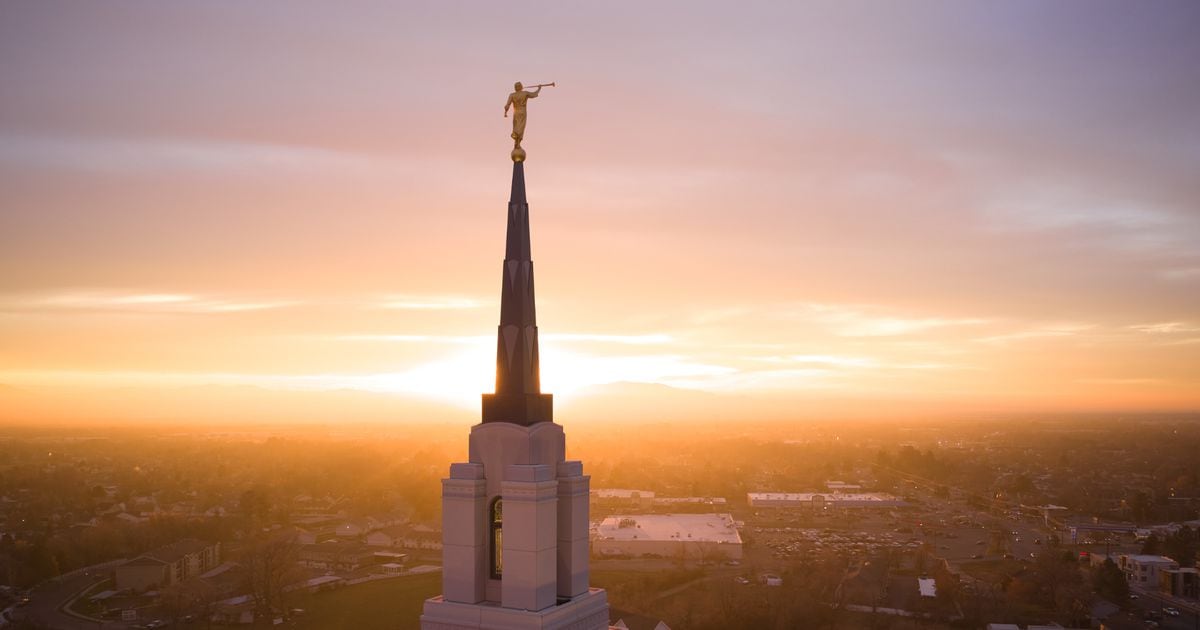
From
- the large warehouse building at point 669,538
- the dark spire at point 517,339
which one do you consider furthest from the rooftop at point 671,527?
the dark spire at point 517,339

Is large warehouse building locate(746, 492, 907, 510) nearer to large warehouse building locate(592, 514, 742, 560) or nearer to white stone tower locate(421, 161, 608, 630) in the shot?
large warehouse building locate(592, 514, 742, 560)

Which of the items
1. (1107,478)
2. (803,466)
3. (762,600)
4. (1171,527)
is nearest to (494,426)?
(762,600)

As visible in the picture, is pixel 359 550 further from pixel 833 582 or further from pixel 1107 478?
pixel 1107 478

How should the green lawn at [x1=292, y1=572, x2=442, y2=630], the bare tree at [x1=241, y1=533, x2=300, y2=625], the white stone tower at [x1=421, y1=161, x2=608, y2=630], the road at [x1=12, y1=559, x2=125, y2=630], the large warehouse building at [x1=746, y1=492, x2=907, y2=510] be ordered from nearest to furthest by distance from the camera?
the white stone tower at [x1=421, y1=161, x2=608, y2=630], the road at [x1=12, y1=559, x2=125, y2=630], the green lawn at [x1=292, y1=572, x2=442, y2=630], the bare tree at [x1=241, y1=533, x2=300, y2=625], the large warehouse building at [x1=746, y1=492, x2=907, y2=510]

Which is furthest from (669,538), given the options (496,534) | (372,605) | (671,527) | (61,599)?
(496,534)

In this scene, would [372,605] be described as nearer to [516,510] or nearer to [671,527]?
[671,527]

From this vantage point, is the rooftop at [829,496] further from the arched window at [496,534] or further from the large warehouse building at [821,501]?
the arched window at [496,534]

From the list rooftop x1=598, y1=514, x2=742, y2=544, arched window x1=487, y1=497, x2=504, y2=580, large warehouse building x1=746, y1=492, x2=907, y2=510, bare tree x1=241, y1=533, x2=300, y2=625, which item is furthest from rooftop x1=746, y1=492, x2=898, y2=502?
arched window x1=487, y1=497, x2=504, y2=580
